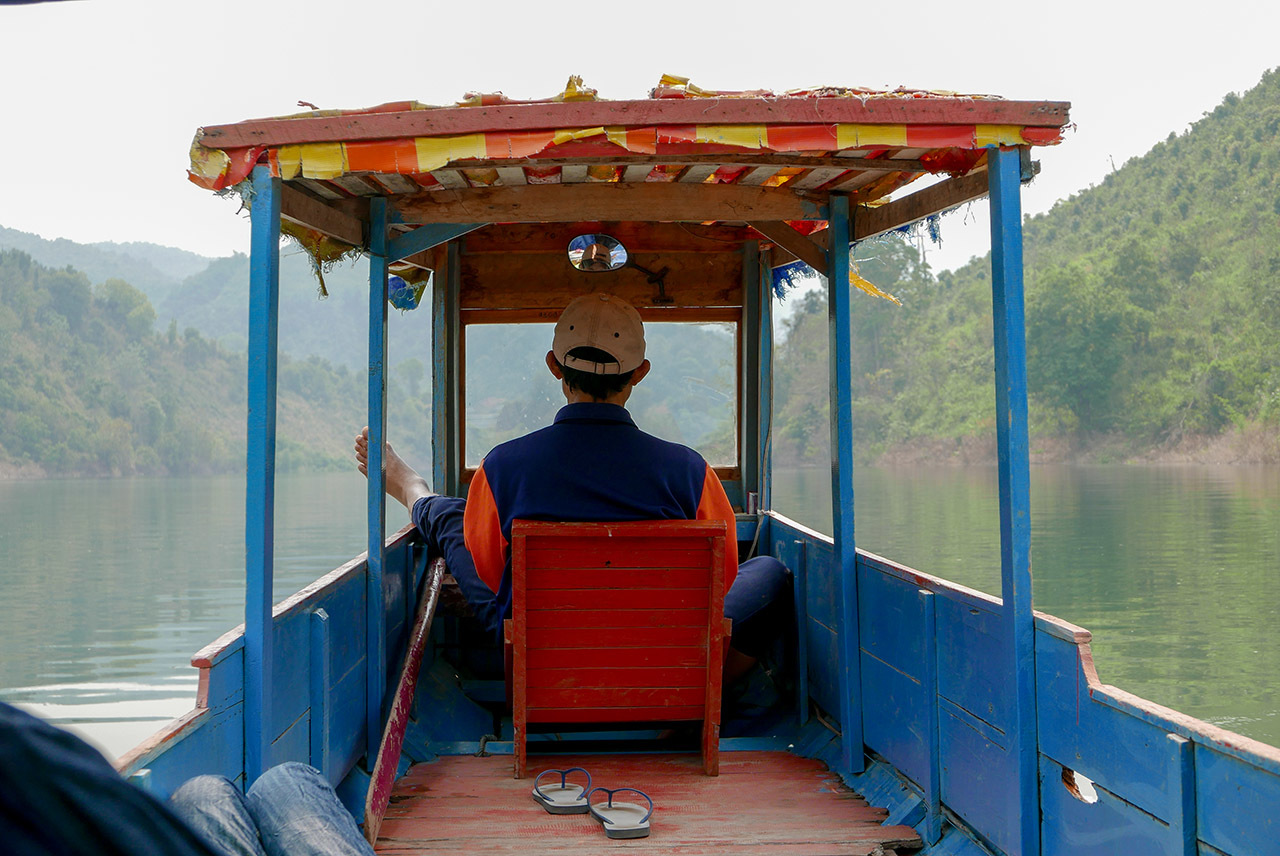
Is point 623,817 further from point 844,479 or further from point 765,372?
point 765,372

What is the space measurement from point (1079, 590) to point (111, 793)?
26008 millimetres

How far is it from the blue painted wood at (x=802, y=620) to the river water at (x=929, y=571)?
3.42 meters

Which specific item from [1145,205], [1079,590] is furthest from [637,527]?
[1145,205]

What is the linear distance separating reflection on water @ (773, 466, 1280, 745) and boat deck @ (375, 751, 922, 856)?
1372 centimetres

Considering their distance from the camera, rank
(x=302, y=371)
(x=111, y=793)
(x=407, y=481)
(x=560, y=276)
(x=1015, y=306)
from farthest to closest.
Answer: (x=302, y=371), (x=560, y=276), (x=407, y=481), (x=1015, y=306), (x=111, y=793)

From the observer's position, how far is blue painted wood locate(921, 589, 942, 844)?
9.73ft

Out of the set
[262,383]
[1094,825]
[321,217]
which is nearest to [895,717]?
[1094,825]

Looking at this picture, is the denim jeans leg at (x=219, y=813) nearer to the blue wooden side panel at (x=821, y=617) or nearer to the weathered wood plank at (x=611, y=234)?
the blue wooden side panel at (x=821, y=617)

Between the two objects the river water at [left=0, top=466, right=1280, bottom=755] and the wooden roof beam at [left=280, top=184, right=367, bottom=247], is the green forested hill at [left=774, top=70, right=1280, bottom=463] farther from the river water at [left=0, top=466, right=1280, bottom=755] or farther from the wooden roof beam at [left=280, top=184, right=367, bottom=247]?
the wooden roof beam at [left=280, top=184, right=367, bottom=247]

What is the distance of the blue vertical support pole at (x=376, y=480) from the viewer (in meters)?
3.69

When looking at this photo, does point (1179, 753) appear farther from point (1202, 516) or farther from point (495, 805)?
point (1202, 516)

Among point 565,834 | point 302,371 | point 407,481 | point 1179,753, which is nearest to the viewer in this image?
point 1179,753

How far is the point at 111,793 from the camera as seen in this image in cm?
82

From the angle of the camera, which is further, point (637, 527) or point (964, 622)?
point (637, 527)
